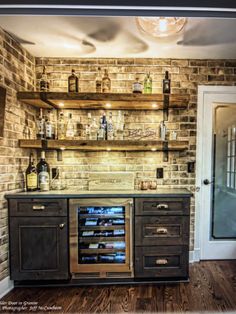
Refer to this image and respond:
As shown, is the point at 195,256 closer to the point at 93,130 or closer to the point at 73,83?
the point at 93,130

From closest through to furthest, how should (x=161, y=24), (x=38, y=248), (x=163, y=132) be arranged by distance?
(x=161, y=24), (x=38, y=248), (x=163, y=132)

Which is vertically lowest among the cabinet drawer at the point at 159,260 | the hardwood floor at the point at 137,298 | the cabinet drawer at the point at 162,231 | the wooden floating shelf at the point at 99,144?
the hardwood floor at the point at 137,298

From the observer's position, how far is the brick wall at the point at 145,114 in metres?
2.61

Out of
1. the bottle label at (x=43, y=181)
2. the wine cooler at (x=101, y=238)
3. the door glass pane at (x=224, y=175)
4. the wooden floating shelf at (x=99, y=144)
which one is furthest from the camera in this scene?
the door glass pane at (x=224, y=175)

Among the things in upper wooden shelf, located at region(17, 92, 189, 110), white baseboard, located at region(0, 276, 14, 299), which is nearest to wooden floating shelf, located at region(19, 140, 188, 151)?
upper wooden shelf, located at region(17, 92, 189, 110)

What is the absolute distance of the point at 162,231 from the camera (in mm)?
2154

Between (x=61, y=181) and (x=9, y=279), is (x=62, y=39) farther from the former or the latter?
(x=9, y=279)

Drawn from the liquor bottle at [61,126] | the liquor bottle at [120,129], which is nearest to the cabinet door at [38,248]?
the liquor bottle at [61,126]

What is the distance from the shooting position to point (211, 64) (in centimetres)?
261

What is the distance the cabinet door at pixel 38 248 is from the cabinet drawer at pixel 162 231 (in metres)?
0.76

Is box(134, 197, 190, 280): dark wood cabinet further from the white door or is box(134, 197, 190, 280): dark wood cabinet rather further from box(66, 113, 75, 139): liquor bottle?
box(66, 113, 75, 139): liquor bottle

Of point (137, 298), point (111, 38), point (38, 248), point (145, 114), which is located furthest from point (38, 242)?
point (111, 38)

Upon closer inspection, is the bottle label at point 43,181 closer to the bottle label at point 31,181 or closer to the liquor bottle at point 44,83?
the bottle label at point 31,181

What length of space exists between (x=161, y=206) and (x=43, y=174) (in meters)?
1.32
